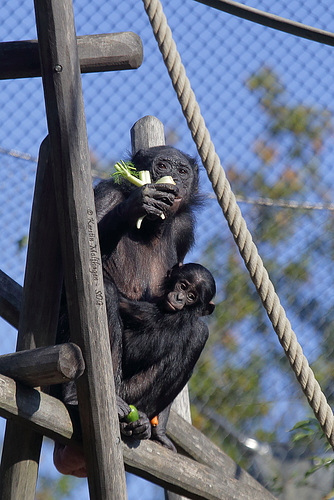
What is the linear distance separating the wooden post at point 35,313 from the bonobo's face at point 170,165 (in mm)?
747

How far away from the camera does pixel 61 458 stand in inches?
89.7

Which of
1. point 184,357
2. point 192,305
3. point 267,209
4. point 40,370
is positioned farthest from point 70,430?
point 267,209

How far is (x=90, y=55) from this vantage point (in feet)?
7.11

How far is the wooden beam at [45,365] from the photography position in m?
1.81

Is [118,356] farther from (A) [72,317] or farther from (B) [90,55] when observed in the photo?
(B) [90,55]

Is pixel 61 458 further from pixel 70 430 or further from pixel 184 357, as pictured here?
pixel 184 357

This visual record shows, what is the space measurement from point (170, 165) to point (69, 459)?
1.19 m

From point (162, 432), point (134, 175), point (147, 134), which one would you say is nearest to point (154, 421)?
point (162, 432)

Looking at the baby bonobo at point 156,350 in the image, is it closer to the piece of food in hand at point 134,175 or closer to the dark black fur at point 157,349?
the dark black fur at point 157,349

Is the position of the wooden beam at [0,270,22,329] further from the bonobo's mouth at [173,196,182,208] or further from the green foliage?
the green foliage

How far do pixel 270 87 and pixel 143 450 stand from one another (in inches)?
214

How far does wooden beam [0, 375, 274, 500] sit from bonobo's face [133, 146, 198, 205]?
899 millimetres

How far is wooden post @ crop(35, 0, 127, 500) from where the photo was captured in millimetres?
1872

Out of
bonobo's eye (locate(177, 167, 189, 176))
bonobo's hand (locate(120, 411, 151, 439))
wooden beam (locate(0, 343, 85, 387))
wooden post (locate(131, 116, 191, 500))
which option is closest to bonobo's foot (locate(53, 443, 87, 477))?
bonobo's hand (locate(120, 411, 151, 439))
